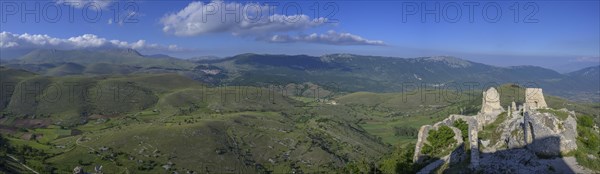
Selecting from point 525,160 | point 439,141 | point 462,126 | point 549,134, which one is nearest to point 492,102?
point 462,126

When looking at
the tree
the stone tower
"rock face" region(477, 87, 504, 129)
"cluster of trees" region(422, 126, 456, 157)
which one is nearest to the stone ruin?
"cluster of trees" region(422, 126, 456, 157)

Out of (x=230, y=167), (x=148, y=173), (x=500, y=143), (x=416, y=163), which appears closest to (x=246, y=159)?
(x=230, y=167)

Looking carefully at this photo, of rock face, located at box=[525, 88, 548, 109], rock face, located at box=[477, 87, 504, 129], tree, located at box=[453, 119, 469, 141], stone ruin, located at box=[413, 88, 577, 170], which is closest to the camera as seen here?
stone ruin, located at box=[413, 88, 577, 170]

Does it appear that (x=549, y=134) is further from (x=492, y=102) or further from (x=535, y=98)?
(x=492, y=102)

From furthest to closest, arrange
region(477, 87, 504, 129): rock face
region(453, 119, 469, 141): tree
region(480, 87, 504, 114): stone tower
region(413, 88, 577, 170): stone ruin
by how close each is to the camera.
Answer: region(480, 87, 504, 114): stone tower
region(477, 87, 504, 129): rock face
region(453, 119, 469, 141): tree
region(413, 88, 577, 170): stone ruin

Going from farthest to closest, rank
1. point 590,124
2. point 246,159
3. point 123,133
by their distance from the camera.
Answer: point 123,133
point 246,159
point 590,124

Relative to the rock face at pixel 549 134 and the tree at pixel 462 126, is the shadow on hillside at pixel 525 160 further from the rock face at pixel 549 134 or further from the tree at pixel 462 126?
the tree at pixel 462 126

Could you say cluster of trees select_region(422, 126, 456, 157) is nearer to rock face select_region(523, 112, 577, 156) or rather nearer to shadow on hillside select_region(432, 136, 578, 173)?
shadow on hillside select_region(432, 136, 578, 173)

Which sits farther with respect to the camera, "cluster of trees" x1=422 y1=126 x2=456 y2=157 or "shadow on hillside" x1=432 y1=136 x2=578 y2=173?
"cluster of trees" x1=422 y1=126 x2=456 y2=157

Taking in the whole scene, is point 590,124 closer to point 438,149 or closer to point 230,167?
point 438,149
